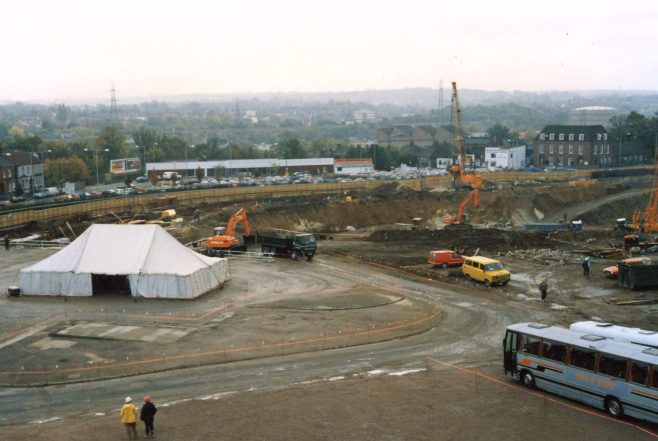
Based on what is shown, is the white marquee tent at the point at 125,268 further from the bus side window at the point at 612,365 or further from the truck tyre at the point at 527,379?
the bus side window at the point at 612,365

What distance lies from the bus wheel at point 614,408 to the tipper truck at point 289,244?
29126 mm

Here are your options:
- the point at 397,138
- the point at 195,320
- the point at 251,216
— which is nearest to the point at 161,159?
the point at 397,138

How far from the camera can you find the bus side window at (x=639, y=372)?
761 inches

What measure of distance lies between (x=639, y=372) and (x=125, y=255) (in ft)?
85.5

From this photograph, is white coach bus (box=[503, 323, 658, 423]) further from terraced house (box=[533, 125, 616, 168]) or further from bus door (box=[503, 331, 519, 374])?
terraced house (box=[533, 125, 616, 168])

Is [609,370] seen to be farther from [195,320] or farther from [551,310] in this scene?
[195,320]

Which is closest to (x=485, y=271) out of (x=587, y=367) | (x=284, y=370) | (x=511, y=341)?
(x=511, y=341)

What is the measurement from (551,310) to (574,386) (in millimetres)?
13760

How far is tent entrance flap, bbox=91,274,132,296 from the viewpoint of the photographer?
125 feet

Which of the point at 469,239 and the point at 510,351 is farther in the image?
the point at 469,239

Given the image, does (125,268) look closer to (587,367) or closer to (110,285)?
(110,285)

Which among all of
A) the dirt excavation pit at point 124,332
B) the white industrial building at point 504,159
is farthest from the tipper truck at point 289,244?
the white industrial building at point 504,159

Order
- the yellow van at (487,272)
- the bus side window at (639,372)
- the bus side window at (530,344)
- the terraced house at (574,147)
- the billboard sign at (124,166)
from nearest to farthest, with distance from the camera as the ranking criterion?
the bus side window at (639,372) < the bus side window at (530,344) < the yellow van at (487,272) < the billboard sign at (124,166) < the terraced house at (574,147)

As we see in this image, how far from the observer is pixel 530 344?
22797mm
